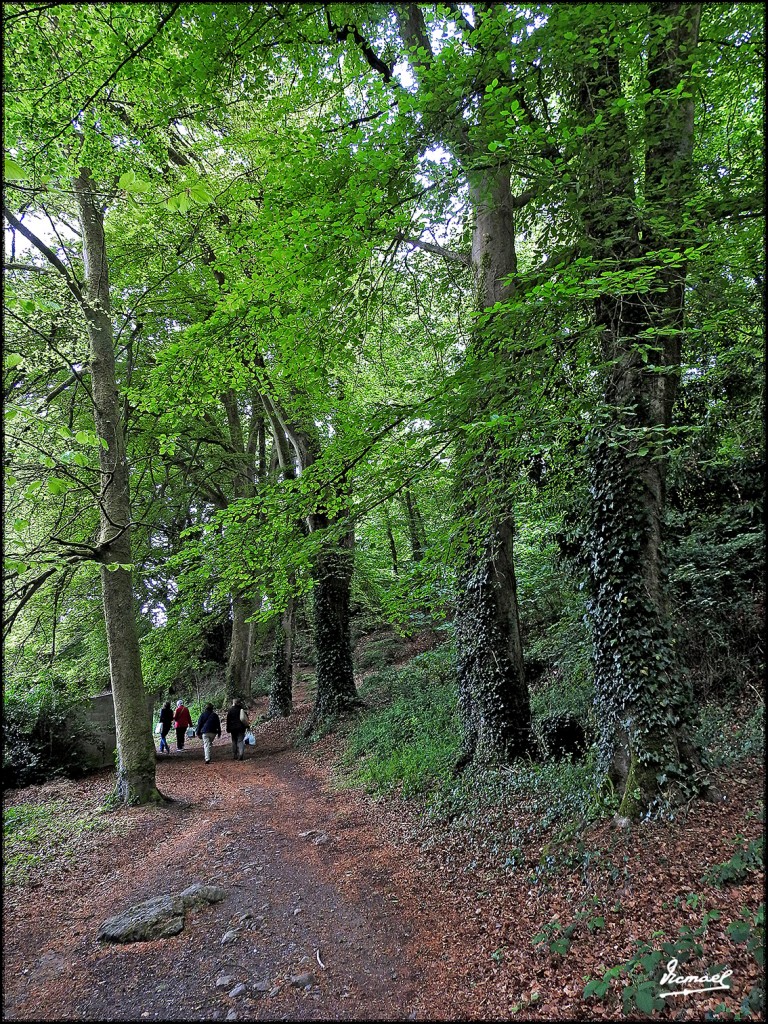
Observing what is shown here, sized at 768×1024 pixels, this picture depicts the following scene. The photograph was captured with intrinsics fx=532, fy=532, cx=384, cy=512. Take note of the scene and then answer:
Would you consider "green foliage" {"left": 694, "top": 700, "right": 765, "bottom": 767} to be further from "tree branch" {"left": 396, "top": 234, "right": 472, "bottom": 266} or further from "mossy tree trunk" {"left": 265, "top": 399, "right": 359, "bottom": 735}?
"mossy tree trunk" {"left": 265, "top": 399, "right": 359, "bottom": 735}

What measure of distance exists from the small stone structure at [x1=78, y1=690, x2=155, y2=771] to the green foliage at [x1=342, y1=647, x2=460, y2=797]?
4342 mm

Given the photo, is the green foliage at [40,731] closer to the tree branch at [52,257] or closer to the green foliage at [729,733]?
the tree branch at [52,257]

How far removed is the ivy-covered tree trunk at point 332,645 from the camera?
13.5 metres

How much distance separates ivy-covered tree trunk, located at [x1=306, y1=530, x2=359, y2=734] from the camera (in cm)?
1354

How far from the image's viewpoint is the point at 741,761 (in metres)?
4.92

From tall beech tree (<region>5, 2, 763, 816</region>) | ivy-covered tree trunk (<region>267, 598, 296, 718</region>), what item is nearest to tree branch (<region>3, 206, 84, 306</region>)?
tall beech tree (<region>5, 2, 763, 816</region>)

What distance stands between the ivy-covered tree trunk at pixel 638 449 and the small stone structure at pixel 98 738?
887 centimetres

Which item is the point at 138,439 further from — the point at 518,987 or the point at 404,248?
the point at 518,987

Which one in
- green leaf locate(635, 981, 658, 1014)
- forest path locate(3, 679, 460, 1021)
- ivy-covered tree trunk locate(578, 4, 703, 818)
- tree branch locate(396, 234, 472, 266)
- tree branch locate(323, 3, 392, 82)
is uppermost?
tree branch locate(323, 3, 392, 82)

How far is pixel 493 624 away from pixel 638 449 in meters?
3.50

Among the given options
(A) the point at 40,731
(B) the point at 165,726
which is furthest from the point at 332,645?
(A) the point at 40,731

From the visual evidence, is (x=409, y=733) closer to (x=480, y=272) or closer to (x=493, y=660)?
(x=493, y=660)

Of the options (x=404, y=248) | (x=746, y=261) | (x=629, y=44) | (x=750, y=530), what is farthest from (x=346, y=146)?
(x=750, y=530)

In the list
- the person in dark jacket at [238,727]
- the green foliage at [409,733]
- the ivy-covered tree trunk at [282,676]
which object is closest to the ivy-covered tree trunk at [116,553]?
the green foliage at [409,733]
